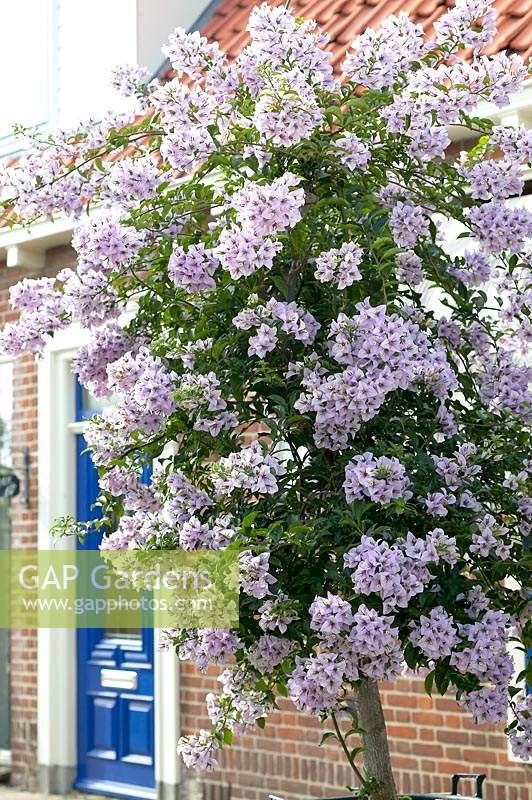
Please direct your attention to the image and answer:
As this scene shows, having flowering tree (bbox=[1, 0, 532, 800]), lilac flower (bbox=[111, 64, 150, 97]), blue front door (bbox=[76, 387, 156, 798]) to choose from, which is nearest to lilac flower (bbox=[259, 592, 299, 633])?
flowering tree (bbox=[1, 0, 532, 800])

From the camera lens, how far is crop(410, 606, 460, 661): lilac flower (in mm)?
3432

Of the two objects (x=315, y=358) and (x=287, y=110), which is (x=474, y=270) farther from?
(x=287, y=110)

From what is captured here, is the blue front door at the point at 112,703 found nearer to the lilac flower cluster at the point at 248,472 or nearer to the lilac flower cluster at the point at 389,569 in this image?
the lilac flower cluster at the point at 248,472

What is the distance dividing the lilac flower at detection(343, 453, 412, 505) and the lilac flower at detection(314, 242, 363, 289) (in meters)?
0.52

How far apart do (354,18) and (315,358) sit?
4.86 meters

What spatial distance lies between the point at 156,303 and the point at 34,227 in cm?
513

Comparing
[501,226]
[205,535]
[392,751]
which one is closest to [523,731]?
[205,535]

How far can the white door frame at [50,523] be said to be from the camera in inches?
355

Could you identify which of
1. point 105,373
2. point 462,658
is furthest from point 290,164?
point 462,658

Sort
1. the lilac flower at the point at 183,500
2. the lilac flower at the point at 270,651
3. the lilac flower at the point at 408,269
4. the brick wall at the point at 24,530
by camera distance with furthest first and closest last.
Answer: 1. the brick wall at the point at 24,530
2. the lilac flower at the point at 408,269
3. the lilac flower at the point at 183,500
4. the lilac flower at the point at 270,651

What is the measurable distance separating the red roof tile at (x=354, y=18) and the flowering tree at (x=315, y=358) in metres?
2.42

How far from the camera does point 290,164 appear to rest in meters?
3.92

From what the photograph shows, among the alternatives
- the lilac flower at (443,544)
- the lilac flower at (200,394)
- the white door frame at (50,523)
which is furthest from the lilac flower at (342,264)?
the white door frame at (50,523)

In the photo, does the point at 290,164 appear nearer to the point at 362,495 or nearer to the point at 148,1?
the point at 362,495
